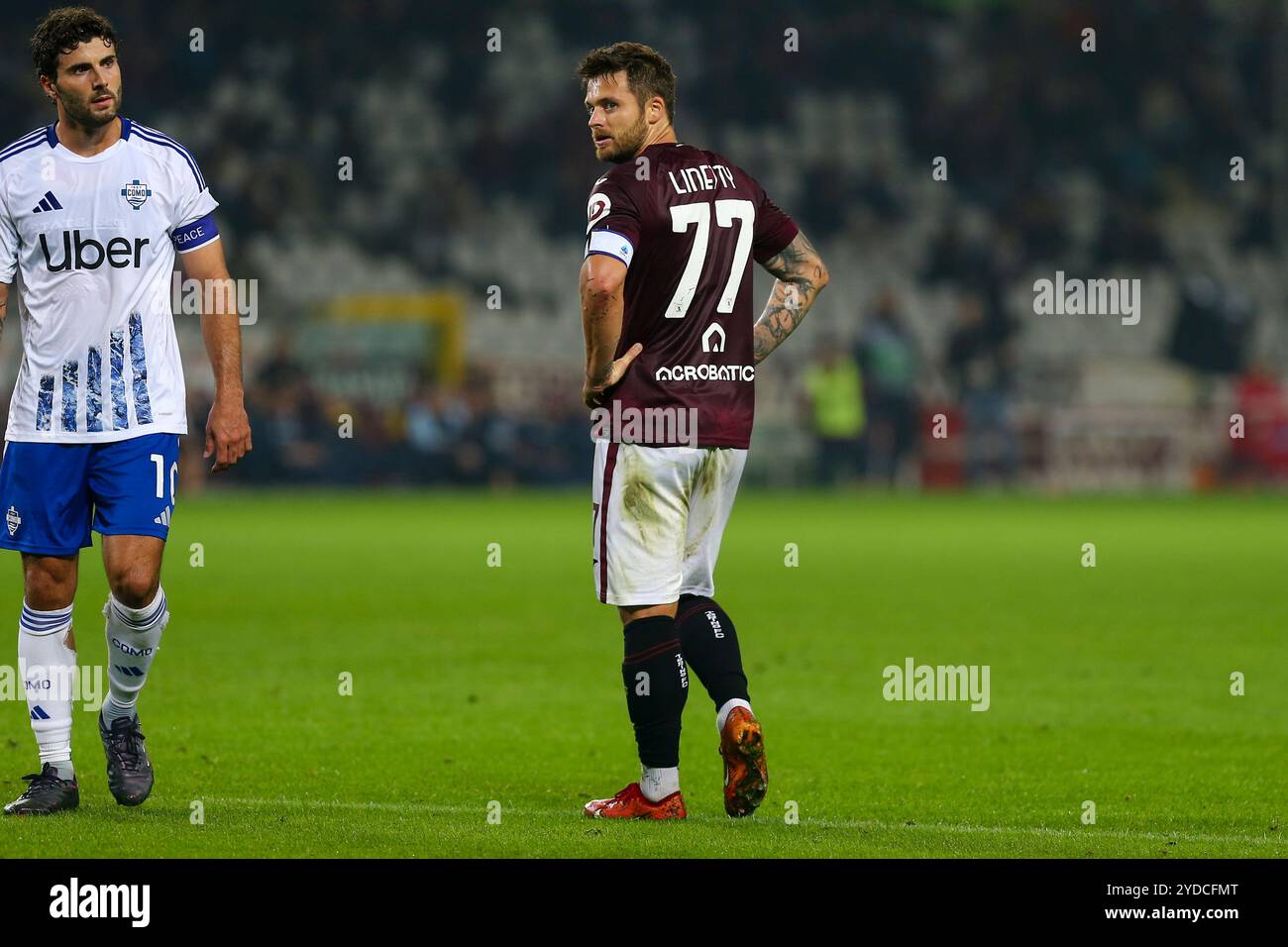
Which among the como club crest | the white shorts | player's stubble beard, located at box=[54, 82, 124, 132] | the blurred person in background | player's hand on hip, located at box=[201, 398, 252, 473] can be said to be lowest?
the blurred person in background

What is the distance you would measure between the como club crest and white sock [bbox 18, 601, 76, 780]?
1285 millimetres

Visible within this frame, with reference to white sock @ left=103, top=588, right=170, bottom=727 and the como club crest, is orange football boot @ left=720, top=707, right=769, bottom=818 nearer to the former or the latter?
white sock @ left=103, top=588, right=170, bottom=727

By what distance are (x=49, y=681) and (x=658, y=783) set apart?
1923mm

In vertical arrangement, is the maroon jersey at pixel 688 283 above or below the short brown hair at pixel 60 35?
below

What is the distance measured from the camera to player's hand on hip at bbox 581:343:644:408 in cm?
632

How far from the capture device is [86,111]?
6262 millimetres

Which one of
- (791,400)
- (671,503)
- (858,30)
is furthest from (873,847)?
(858,30)

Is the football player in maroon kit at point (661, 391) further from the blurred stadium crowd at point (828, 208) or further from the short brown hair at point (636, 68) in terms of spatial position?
the blurred stadium crowd at point (828, 208)

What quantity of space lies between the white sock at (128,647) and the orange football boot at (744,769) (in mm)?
1809

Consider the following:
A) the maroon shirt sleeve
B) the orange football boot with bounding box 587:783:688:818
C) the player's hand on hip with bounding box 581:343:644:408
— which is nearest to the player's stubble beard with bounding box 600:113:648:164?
the maroon shirt sleeve

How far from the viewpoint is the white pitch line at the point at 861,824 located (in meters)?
6.14

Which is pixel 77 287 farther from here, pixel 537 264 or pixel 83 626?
pixel 537 264

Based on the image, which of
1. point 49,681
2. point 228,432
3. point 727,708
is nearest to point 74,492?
point 228,432

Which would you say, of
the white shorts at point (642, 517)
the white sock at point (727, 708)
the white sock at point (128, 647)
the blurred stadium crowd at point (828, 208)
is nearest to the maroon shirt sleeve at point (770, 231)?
the white shorts at point (642, 517)
